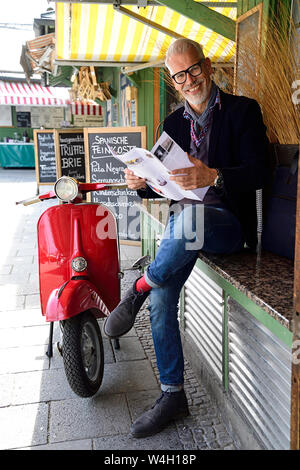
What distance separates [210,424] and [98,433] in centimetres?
50

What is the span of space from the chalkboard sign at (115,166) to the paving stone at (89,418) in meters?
2.73

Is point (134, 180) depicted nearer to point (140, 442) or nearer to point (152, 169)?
point (152, 169)

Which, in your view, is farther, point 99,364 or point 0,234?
point 0,234

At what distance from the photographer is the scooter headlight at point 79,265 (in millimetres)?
2444

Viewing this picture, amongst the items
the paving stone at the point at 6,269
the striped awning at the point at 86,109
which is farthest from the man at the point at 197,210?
the striped awning at the point at 86,109

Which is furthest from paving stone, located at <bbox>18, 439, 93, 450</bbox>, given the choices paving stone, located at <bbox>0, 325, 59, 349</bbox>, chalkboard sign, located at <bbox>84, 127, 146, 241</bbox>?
chalkboard sign, located at <bbox>84, 127, 146, 241</bbox>

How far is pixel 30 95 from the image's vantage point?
18094mm

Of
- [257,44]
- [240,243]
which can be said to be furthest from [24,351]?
[257,44]

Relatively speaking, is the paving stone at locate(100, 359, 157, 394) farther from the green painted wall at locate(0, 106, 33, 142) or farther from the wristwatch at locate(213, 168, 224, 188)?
the green painted wall at locate(0, 106, 33, 142)

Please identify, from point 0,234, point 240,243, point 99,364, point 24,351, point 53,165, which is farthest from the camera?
point 53,165

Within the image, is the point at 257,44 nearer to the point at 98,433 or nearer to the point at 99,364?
the point at 99,364

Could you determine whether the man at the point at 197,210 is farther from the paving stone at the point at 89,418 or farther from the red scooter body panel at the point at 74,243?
the red scooter body panel at the point at 74,243
